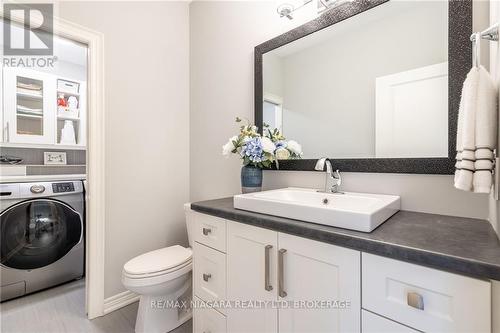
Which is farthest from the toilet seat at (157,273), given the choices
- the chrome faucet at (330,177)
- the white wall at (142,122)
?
the chrome faucet at (330,177)

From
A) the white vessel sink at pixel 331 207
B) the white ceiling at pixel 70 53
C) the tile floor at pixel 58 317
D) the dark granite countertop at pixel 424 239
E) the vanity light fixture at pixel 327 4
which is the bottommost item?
the tile floor at pixel 58 317

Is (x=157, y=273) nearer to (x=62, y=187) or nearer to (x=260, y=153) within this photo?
(x=260, y=153)

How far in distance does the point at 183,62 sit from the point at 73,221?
1.75 m

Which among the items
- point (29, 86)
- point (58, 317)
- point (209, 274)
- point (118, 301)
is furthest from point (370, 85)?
point (29, 86)

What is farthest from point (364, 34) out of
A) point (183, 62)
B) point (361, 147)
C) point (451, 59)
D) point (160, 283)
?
point (160, 283)

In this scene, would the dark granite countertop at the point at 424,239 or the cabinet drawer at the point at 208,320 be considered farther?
the cabinet drawer at the point at 208,320

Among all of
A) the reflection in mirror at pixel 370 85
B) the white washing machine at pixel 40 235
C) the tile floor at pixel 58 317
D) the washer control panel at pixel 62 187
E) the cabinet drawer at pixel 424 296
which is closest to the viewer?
the cabinet drawer at pixel 424 296

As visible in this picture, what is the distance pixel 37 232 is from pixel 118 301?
93 cm

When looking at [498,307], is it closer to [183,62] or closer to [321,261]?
Answer: [321,261]

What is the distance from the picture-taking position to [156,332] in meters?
1.55

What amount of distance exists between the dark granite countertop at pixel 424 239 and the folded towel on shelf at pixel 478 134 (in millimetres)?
156

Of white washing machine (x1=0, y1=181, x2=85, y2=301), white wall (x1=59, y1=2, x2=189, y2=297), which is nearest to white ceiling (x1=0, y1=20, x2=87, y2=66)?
white wall (x1=59, y1=2, x2=189, y2=297)

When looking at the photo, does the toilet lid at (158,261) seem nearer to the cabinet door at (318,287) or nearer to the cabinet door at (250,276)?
the cabinet door at (250,276)

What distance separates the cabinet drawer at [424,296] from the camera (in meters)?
0.56
